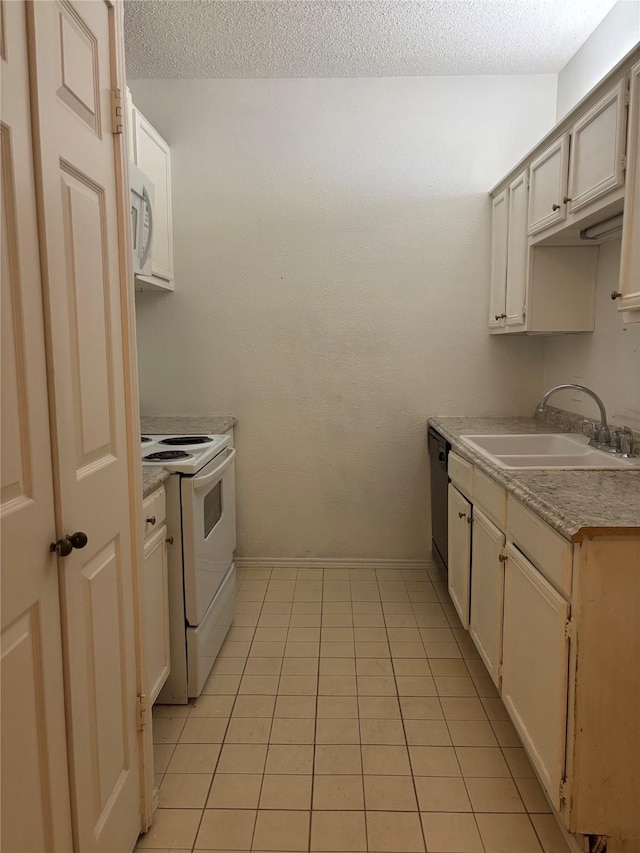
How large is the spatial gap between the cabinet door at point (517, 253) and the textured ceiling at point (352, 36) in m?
0.67

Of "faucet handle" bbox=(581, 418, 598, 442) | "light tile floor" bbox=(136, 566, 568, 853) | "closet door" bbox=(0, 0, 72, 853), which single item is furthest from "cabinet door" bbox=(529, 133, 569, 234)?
"closet door" bbox=(0, 0, 72, 853)

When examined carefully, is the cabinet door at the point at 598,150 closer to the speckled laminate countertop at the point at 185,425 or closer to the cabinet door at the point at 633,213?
the cabinet door at the point at 633,213

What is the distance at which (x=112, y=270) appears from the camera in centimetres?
140

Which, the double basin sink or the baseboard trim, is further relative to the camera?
the baseboard trim

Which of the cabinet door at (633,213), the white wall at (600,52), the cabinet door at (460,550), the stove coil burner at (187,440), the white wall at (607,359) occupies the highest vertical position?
the white wall at (600,52)

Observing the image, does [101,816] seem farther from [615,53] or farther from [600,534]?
[615,53]

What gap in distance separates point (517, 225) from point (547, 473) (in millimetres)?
1504

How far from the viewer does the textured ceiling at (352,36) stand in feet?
8.53

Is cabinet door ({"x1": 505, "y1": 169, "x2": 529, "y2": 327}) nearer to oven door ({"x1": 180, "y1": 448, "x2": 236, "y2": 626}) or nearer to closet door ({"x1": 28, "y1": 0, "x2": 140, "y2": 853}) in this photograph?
oven door ({"x1": 180, "y1": 448, "x2": 236, "y2": 626})

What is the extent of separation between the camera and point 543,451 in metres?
2.79

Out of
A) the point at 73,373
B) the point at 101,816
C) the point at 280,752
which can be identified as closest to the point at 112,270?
the point at 73,373

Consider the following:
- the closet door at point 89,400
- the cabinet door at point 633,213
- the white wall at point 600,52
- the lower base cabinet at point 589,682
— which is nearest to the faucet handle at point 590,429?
the cabinet door at point 633,213

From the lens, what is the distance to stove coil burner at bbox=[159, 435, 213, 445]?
276cm

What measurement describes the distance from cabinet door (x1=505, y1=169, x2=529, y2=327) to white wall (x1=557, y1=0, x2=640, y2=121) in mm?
544
